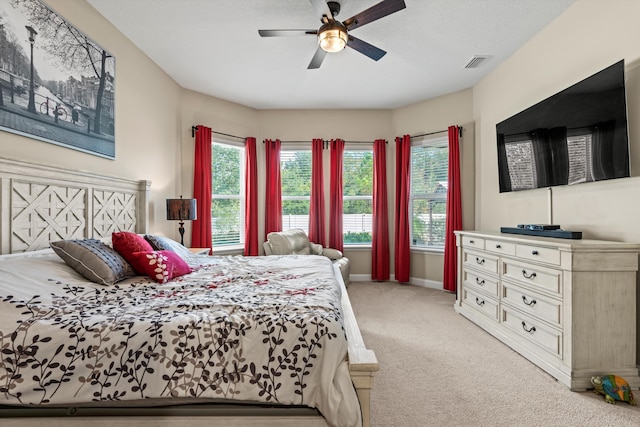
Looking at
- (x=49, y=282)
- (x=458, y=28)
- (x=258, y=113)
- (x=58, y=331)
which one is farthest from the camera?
(x=258, y=113)

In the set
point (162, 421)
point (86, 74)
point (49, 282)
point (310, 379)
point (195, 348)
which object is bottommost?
point (162, 421)

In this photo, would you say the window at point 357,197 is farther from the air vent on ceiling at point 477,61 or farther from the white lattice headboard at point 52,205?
the white lattice headboard at point 52,205

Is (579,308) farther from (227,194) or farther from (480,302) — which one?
(227,194)

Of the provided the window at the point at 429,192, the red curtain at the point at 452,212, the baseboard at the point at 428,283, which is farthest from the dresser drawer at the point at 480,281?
the window at the point at 429,192

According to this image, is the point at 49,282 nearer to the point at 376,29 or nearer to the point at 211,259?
the point at 211,259

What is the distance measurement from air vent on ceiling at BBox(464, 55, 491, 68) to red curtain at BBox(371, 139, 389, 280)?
1662mm

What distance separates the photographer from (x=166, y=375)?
4.01 ft

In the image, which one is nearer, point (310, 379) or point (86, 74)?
point (310, 379)

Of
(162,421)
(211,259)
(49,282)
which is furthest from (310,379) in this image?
(211,259)

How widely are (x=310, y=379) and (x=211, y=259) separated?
6.29 ft

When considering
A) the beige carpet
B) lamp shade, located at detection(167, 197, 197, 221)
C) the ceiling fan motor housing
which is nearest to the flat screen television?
the beige carpet

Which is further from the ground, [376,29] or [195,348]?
[376,29]

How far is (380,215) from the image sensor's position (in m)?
4.92

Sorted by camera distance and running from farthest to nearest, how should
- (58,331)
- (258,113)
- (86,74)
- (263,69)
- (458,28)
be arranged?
(258,113) → (263,69) → (458,28) → (86,74) → (58,331)
